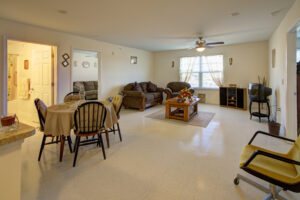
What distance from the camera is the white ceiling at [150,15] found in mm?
2777

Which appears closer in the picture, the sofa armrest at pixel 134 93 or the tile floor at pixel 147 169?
the tile floor at pixel 147 169

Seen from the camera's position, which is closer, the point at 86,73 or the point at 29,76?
the point at 29,76

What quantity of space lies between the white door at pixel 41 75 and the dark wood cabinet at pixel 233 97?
6.22m

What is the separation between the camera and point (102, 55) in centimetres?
579

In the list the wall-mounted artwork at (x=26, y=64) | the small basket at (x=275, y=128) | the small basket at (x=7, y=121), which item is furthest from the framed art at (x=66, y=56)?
the small basket at (x=275, y=128)

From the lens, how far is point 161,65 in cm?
846

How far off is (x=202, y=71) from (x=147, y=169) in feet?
20.1

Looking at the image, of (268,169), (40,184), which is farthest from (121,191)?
(268,169)

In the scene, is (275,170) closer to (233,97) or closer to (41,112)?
(41,112)

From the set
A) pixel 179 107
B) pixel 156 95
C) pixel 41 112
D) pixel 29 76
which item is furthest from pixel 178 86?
pixel 41 112

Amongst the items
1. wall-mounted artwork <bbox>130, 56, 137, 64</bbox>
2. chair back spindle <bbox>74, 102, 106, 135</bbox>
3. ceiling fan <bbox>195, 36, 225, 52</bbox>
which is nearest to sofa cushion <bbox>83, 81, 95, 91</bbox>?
wall-mounted artwork <bbox>130, 56, 137, 64</bbox>

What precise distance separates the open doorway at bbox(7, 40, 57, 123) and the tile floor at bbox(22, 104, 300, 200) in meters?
1.51

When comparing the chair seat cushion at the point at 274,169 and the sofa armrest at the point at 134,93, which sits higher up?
the sofa armrest at the point at 134,93

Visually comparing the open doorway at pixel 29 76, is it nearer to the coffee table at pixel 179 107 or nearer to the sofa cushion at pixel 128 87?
the sofa cushion at pixel 128 87
